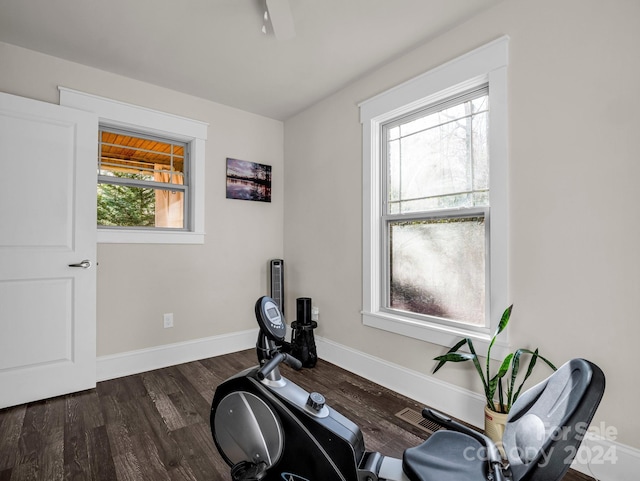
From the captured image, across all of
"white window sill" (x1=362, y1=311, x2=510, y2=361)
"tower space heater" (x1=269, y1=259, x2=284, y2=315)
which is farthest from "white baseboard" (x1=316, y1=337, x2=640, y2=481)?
"tower space heater" (x1=269, y1=259, x2=284, y2=315)

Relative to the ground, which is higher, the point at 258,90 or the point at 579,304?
the point at 258,90

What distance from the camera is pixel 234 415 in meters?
1.56

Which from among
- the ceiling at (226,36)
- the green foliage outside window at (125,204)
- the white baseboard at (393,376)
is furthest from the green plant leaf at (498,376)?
the green foliage outside window at (125,204)

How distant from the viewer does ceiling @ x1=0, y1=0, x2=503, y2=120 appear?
208 cm

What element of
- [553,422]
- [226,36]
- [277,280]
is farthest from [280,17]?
[277,280]

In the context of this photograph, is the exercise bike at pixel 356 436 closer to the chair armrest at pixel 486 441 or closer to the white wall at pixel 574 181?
the chair armrest at pixel 486 441

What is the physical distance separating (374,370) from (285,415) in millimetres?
1559

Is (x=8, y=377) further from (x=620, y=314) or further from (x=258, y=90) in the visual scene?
(x=620, y=314)

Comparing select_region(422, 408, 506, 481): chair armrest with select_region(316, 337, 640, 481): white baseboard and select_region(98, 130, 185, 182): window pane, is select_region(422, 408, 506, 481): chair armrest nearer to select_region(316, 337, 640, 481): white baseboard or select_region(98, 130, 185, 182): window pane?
Result: select_region(316, 337, 640, 481): white baseboard

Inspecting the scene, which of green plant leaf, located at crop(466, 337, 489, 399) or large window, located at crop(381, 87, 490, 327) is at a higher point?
large window, located at crop(381, 87, 490, 327)

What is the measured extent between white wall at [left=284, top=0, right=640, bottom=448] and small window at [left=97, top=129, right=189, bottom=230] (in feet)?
8.15

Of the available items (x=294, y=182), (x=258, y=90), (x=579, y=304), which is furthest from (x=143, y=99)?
(x=579, y=304)

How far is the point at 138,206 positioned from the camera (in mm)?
3115

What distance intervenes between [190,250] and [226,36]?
191 centimetres
